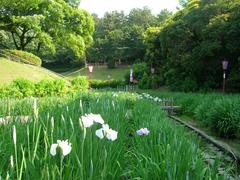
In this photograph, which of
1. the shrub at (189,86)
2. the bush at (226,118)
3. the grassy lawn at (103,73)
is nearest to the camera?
the bush at (226,118)

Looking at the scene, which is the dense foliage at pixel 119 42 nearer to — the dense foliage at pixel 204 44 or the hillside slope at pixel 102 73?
the hillside slope at pixel 102 73

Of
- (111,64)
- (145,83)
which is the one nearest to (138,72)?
(145,83)

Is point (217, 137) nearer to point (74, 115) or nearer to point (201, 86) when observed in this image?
point (74, 115)

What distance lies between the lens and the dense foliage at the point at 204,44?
73.9ft

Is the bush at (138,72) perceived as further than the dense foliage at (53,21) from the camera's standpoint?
Yes

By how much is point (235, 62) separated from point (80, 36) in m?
17.7

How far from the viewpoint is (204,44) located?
2322 centimetres

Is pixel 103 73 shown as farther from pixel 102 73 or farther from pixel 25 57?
pixel 25 57

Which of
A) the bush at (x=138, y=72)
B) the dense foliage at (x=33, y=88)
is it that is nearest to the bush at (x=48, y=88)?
the dense foliage at (x=33, y=88)

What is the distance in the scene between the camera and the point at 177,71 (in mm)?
29672

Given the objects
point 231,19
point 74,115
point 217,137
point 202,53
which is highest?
point 231,19

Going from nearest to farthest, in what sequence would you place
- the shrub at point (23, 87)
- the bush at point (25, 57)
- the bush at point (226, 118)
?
the bush at point (226, 118)
the shrub at point (23, 87)
the bush at point (25, 57)

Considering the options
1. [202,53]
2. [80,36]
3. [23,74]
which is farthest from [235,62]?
[80,36]

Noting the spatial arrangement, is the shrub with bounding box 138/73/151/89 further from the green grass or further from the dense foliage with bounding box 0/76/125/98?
A: the dense foliage with bounding box 0/76/125/98
